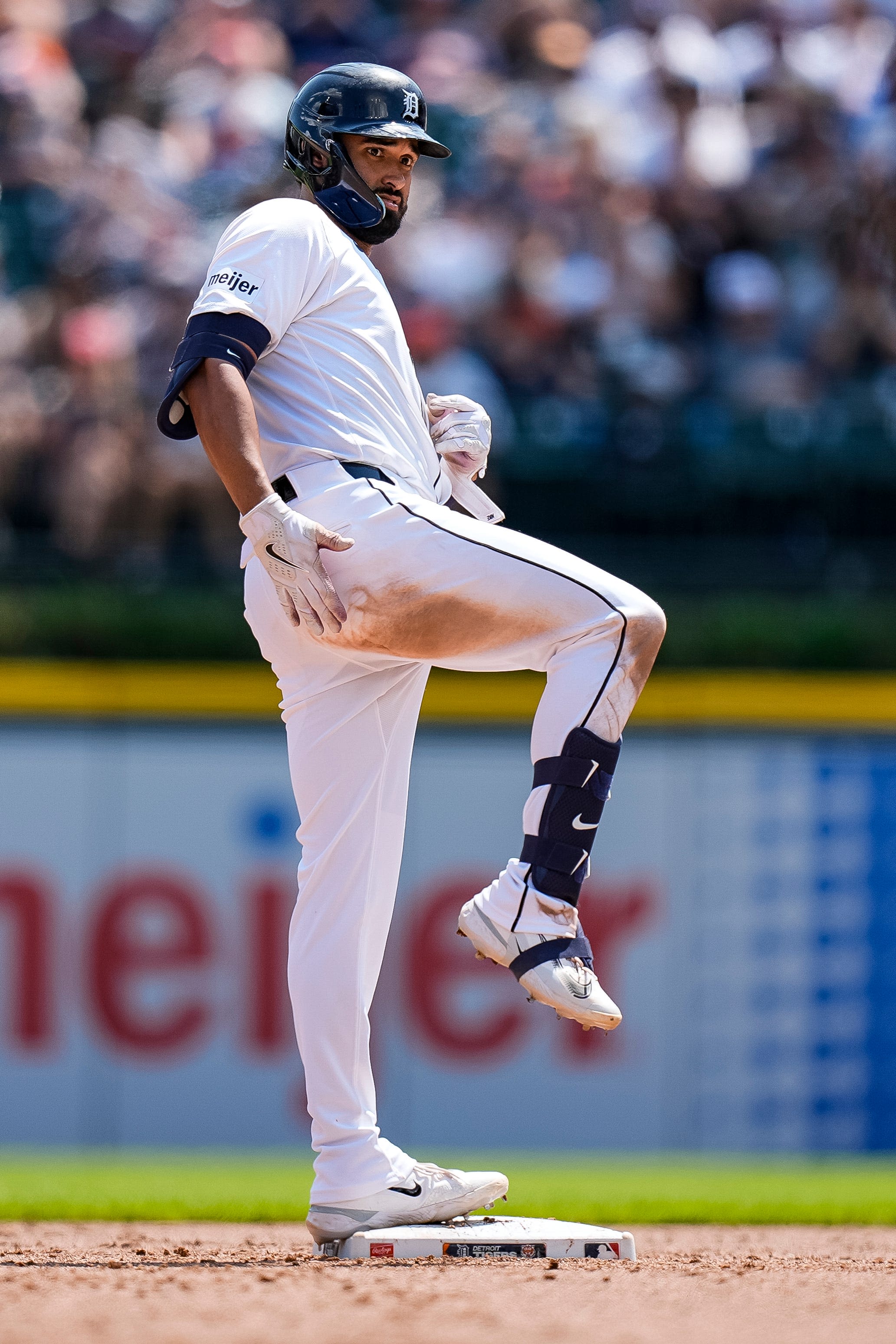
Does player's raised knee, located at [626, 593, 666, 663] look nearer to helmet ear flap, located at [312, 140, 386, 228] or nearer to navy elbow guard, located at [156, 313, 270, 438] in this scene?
navy elbow guard, located at [156, 313, 270, 438]

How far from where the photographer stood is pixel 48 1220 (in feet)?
17.2

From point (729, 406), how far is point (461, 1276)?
614 cm

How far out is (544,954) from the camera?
144 inches

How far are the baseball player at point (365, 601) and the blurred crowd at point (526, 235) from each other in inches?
189

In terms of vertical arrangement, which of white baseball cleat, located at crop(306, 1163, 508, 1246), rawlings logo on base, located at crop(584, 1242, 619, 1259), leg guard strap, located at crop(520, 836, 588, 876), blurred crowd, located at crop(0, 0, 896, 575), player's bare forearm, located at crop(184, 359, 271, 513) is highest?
blurred crowd, located at crop(0, 0, 896, 575)

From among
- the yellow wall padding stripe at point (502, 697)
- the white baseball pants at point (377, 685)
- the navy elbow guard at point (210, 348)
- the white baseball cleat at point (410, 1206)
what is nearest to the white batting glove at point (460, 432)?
the white baseball pants at point (377, 685)

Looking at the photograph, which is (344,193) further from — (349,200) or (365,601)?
(365,601)

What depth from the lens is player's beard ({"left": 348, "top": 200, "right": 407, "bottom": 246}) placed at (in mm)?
4113

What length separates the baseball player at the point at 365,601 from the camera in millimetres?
3695

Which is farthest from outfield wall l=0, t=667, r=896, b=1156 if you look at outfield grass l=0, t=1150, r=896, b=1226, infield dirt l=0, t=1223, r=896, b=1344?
infield dirt l=0, t=1223, r=896, b=1344

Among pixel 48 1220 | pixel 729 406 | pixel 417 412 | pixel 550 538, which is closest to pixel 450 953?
pixel 550 538

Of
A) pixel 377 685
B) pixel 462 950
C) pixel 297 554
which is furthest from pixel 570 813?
pixel 462 950

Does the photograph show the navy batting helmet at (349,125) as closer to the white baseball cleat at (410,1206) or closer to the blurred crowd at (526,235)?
the white baseball cleat at (410,1206)

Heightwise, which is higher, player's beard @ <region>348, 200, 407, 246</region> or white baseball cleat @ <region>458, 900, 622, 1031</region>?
Result: player's beard @ <region>348, 200, 407, 246</region>
